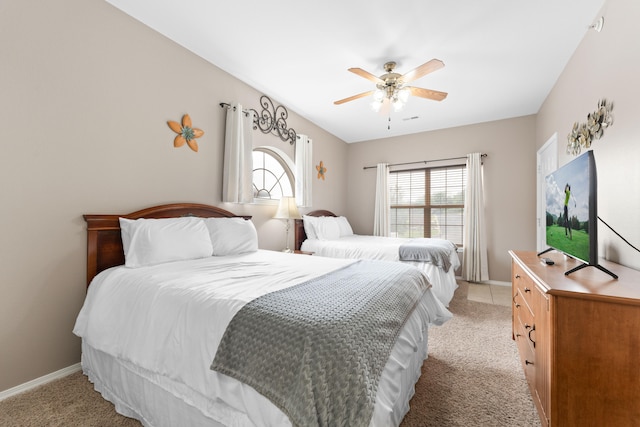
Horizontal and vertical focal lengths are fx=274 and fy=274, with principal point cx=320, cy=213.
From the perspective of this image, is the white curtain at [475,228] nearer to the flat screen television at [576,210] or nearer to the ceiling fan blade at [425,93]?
the ceiling fan blade at [425,93]

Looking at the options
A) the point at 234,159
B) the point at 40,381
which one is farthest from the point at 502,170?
the point at 40,381

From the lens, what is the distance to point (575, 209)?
148 centimetres

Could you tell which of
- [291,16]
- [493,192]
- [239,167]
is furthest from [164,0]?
[493,192]

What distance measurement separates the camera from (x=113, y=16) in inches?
80.6

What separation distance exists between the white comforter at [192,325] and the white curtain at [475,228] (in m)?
2.92

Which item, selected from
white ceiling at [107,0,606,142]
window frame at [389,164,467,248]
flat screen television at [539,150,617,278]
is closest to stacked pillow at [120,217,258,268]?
white ceiling at [107,0,606,142]

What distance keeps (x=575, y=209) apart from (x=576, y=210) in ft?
0.05


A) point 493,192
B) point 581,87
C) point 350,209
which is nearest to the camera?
point 581,87

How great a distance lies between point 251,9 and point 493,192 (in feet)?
13.6

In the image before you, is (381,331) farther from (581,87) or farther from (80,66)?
(581,87)

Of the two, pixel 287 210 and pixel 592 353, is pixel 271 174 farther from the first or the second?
pixel 592 353

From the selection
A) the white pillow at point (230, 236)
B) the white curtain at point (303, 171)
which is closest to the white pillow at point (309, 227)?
the white curtain at point (303, 171)

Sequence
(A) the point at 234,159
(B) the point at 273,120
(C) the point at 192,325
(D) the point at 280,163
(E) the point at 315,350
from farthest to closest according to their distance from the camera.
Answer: (D) the point at 280,163, (B) the point at 273,120, (A) the point at 234,159, (C) the point at 192,325, (E) the point at 315,350

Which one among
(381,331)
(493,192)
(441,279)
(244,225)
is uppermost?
(493,192)
